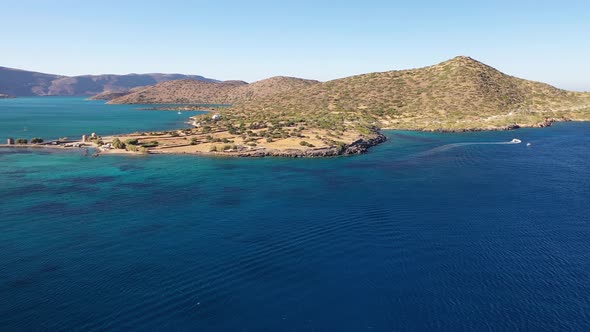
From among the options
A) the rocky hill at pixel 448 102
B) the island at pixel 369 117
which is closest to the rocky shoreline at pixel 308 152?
the island at pixel 369 117

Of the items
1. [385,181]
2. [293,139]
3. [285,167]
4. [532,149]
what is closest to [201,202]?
[285,167]

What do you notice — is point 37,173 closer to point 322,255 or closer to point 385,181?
point 322,255

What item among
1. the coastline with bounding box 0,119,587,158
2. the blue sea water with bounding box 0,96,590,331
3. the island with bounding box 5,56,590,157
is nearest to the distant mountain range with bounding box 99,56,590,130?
the island with bounding box 5,56,590,157

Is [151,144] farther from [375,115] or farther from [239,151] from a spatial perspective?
[375,115]

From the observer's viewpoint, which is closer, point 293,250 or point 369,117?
point 293,250

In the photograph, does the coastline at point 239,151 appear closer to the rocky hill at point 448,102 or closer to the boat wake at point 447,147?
the boat wake at point 447,147

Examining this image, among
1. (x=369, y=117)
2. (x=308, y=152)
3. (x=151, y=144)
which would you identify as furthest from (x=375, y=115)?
(x=151, y=144)

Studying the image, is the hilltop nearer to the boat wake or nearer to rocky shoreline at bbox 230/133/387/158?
rocky shoreline at bbox 230/133/387/158

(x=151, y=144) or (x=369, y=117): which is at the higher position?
(x=369, y=117)
